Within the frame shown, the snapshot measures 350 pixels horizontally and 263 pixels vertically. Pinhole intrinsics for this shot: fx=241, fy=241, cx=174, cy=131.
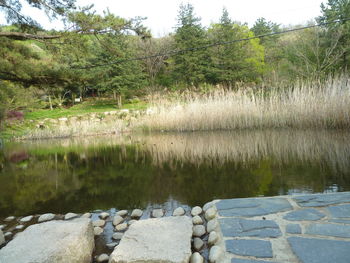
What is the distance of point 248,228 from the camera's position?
1.16 m

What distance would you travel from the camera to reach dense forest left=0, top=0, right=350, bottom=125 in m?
3.16

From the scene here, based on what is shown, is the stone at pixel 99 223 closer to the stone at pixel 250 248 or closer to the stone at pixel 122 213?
the stone at pixel 122 213

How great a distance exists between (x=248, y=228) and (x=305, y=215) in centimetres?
33

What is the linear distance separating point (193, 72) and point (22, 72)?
15.1 m

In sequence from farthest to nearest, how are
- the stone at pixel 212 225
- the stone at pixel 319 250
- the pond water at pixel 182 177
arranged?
the pond water at pixel 182 177, the stone at pixel 212 225, the stone at pixel 319 250

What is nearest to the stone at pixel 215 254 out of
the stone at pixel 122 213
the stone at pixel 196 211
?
the stone at pixel 196 211

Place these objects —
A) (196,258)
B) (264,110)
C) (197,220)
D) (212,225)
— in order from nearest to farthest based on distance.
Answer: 1. (196,258)
2. (212,225)
3. (197,220)
4. (264,110)

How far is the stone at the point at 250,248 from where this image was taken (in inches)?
37.6

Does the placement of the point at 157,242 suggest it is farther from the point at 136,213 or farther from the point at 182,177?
the point at 182,177

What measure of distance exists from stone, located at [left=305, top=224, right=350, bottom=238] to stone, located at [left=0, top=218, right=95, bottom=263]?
1.04 metres

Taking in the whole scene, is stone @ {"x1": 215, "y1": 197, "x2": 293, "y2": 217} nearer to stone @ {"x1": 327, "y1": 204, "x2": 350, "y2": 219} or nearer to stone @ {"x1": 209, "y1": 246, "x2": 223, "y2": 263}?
stone @ {"x1": 327, "y1": 204, "x2": 350, "y2": 219}

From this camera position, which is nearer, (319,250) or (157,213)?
(319,250)

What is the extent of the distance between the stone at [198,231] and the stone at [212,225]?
31 millimetres

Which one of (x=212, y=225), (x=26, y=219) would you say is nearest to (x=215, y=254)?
(x=212, y=225)
